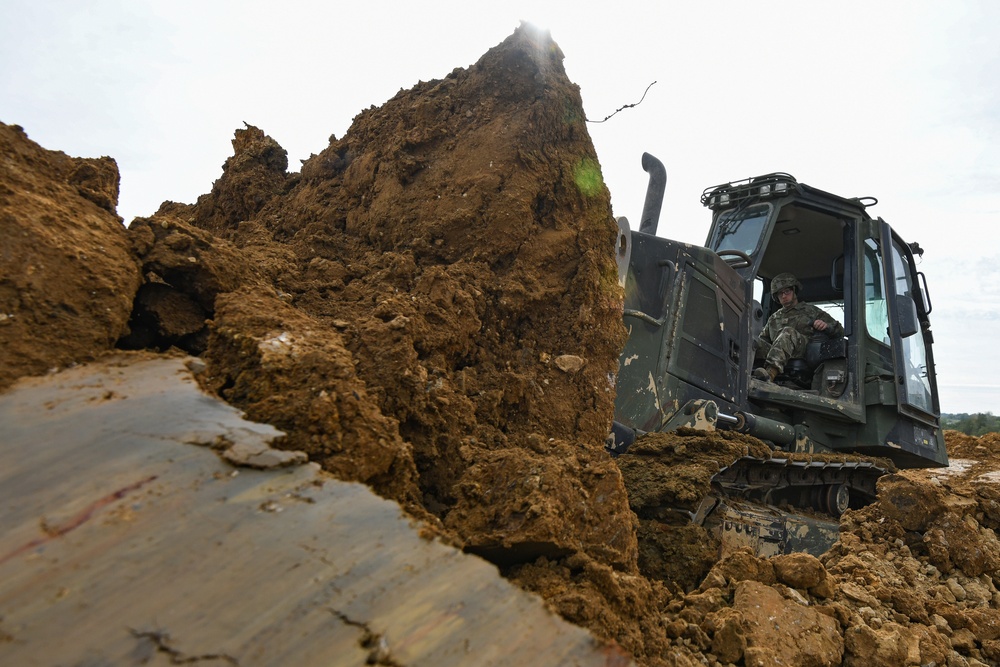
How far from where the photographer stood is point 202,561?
4.41ft

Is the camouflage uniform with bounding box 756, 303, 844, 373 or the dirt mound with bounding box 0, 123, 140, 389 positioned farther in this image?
the camouflage uniform with bounding box 756, 303, 844, 373

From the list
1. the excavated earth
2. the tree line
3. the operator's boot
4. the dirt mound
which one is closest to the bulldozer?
the operator's boot

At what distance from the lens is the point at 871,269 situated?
7.03m

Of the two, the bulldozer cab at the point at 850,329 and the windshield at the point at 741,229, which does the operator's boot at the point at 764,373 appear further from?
the windshield at the point at 741,229

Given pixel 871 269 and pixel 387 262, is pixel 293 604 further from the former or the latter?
pixel 871 269

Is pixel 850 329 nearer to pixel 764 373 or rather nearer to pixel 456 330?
pixel 764 373

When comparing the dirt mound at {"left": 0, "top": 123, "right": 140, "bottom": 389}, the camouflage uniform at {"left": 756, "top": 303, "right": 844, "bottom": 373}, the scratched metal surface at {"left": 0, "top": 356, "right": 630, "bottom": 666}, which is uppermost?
the camouflage uniform at {"left": 756, "top": 303, "right": 844, "bottom": 373}

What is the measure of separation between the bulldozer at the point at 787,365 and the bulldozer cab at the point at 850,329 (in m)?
0.01

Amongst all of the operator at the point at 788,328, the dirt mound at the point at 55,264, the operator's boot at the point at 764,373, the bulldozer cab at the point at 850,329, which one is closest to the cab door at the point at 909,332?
the bulldozer cab at the point at 850,329

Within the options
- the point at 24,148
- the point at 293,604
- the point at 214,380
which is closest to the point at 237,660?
the point at 293,604

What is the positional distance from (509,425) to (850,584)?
2.48m

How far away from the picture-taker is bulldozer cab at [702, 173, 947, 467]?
6.57 meters

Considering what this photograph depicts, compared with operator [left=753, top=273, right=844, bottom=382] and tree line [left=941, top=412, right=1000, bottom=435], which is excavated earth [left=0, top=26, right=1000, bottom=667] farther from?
tree line [left=941, top=412, right=1000, bottom=435]

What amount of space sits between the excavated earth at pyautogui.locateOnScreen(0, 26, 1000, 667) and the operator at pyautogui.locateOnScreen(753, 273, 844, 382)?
2.72 m
